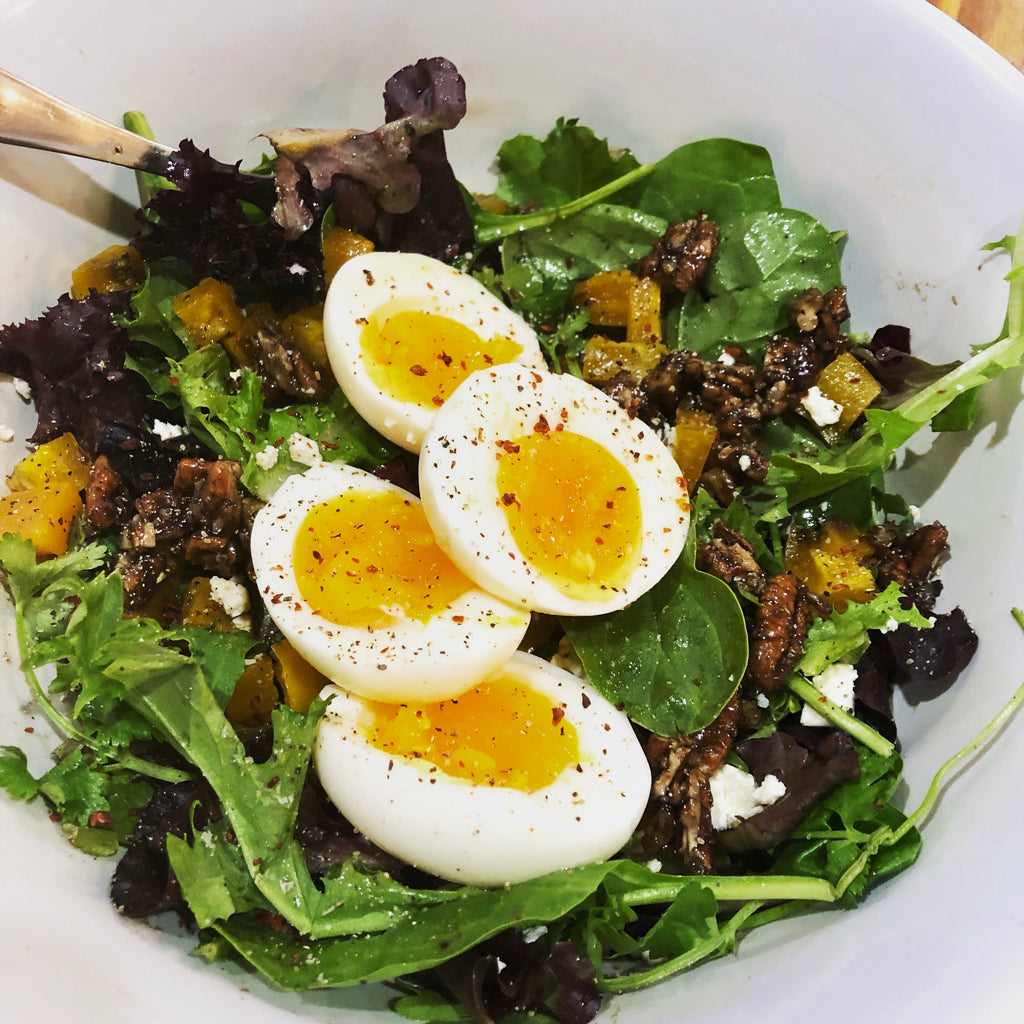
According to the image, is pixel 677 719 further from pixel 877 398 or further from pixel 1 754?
pixel 1 754

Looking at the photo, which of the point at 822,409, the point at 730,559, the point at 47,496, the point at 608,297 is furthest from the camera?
the point at 608,297

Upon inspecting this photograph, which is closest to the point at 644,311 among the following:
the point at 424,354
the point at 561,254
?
the point at 561,254

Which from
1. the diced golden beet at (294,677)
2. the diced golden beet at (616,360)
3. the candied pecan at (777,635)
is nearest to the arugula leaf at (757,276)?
the diced golden beet at (616,360)

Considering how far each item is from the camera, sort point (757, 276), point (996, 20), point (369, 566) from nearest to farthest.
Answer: point (369, 566) → point (757, 276) → point (996, 20)

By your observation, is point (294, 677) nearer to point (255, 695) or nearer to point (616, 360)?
point (255, 695)

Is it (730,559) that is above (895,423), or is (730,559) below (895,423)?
below

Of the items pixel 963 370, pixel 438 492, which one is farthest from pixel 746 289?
pixel 438 492

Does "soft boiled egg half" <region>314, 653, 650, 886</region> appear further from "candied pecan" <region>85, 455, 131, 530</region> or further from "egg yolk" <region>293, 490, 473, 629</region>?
"candied pecan" <region>85, 455, 131, 530</region>
